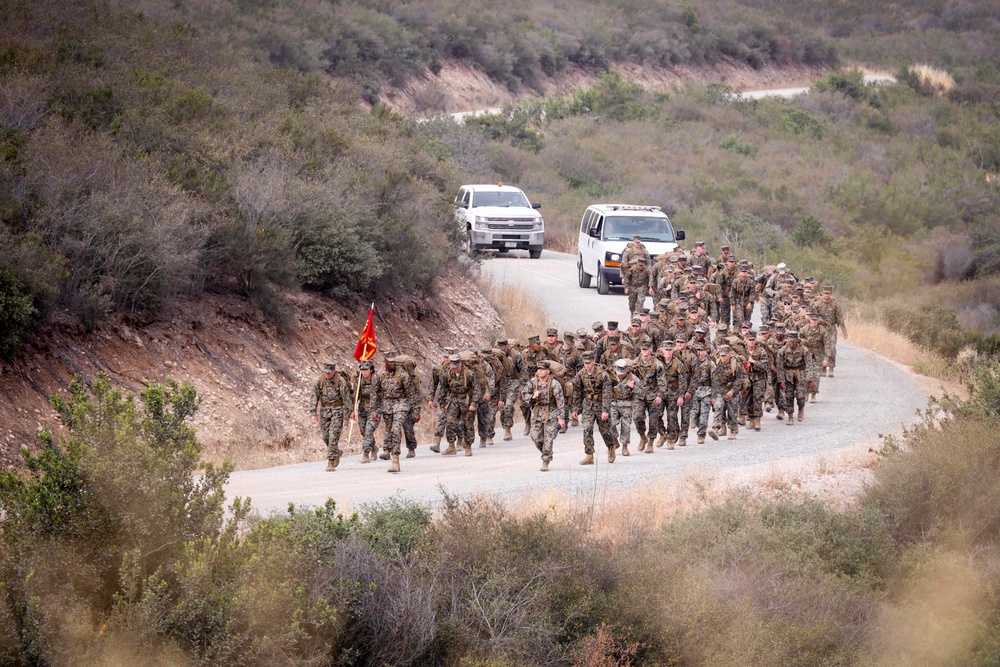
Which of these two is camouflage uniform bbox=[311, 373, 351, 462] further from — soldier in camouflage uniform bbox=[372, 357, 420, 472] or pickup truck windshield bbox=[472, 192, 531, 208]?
pickup truck windshield bbox=[472, 192, 531, 208]

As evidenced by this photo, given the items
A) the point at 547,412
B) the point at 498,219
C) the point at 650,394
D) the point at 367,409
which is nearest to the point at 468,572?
the point at 547,412

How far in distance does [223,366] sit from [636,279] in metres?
10.8

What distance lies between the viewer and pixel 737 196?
4775cm

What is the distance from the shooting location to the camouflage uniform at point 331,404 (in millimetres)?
17016

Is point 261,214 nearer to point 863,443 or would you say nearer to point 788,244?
point 863,443

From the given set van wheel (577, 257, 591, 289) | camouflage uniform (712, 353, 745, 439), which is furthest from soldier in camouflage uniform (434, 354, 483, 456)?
van wheel (577, 257, 591, 289)

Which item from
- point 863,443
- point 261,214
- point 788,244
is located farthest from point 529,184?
point 863,443

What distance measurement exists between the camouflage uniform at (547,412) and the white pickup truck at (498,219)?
17.0m

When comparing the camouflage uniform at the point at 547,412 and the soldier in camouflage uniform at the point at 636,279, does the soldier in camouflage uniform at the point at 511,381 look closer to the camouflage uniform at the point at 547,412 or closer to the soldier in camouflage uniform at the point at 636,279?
the camouflage uniform at the point at 547,412

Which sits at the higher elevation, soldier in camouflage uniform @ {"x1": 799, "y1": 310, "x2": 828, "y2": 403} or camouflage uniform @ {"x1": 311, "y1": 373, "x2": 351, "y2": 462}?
camouflage uniform @ {"x1": 311, "y1": 373, "x2": 351, "y2": 462}

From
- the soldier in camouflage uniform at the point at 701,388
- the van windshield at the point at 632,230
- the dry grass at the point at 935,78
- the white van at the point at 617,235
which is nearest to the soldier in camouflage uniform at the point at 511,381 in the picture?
the soldier in camouflage uniform at the point at 701,388

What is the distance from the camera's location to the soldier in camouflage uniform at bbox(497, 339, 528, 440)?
20141mm

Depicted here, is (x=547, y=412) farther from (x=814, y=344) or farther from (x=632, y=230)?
(x=632, y=230)

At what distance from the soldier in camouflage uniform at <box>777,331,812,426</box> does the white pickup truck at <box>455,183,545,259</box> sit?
1479 centimetres
